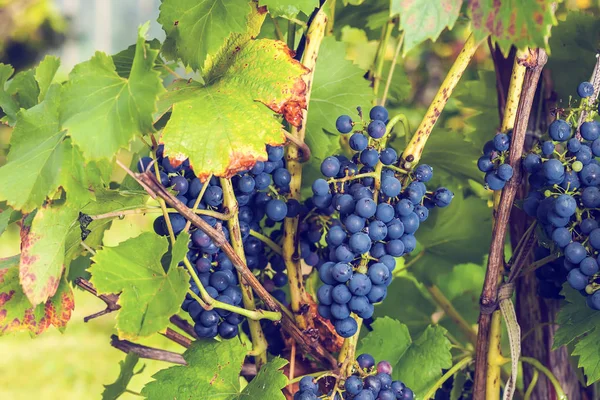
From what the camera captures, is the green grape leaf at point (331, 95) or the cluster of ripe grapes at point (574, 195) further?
the green grape leaf at point (331, 95)

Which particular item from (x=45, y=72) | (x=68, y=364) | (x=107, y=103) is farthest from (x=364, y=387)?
(x=68, y=364)

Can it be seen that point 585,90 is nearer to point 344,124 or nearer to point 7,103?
point 344,124

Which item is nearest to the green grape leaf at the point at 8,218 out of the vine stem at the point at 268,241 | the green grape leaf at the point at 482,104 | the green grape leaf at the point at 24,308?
the green grape leaf at the point at 24,308

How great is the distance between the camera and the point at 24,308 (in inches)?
28.6

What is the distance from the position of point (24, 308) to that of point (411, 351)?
0.46 metres

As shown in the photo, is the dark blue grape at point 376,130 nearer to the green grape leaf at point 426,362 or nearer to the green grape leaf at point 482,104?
the green grape leaf at point 426,362

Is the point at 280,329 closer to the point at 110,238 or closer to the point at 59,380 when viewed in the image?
the point at 59,380

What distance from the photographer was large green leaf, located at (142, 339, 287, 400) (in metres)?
0.71

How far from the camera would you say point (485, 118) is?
3.53 feet

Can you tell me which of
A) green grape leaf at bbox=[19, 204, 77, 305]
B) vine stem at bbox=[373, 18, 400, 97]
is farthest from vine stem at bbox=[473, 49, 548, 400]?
green grape leaf at bbox=[19, 204, 77, 305]

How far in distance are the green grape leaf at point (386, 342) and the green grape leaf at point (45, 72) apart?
0.48 meters

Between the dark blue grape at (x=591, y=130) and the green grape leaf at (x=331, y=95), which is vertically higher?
the dark blue grape at (x=591, y=130)

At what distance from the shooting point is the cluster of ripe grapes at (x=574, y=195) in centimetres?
62

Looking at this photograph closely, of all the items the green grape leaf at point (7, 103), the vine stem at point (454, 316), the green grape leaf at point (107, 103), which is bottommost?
the vine stem at point (454, 316)
